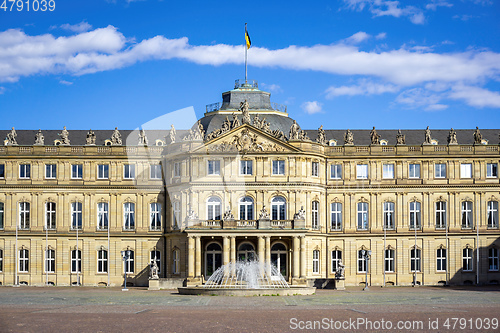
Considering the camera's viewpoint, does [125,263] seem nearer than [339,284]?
No

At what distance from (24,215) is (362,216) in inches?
1369

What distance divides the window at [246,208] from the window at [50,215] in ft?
64.9

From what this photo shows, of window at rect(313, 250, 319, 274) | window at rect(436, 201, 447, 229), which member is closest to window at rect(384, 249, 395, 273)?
window at rect(436, 201, 447, 229)

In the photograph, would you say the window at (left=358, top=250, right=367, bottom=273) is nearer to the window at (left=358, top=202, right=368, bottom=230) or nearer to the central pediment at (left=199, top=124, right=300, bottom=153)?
the window at (left=358, top=202, right=368, bottom=230)

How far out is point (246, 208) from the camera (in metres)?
82.3

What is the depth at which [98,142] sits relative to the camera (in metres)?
91.4

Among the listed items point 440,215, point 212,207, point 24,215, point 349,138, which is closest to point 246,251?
point 212,207

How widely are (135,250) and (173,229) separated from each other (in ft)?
15.4

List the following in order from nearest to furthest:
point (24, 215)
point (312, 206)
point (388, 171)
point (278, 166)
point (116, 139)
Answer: point (278, 166)
point (312, 206)
point (24, 215)
point (388, 171)
point (116, 139)

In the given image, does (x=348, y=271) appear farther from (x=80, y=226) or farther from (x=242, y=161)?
(x=80, y=226)

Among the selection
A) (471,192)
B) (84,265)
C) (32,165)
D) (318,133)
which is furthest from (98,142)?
(471,192)

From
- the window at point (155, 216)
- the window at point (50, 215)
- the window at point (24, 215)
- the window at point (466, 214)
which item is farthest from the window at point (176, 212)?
the window at point (466, 214)

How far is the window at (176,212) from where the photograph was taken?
277ft

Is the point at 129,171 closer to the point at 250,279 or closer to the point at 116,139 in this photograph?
the point at 116,139
